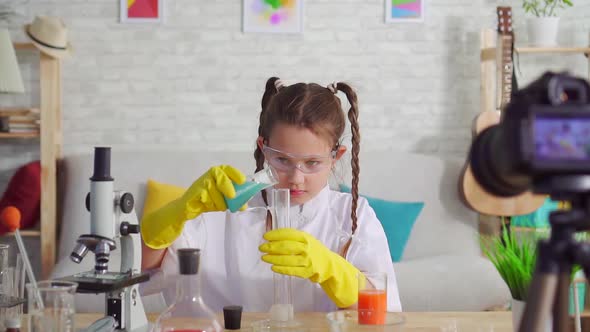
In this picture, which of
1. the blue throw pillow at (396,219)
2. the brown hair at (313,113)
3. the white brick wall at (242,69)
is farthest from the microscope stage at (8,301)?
the white brick wall at (242,69)

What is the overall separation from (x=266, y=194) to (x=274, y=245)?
1.74ft

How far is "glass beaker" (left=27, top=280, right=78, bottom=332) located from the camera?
1181 mm

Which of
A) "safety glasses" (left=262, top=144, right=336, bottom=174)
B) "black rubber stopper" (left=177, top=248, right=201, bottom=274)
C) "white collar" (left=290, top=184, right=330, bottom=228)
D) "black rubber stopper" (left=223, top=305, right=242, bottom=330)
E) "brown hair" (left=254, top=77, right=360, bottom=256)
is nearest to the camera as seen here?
"black rubber stopper" (left=177, top=248, right=201, bottom=274)

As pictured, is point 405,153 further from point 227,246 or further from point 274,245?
point 274,245

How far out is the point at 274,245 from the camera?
1597 mm

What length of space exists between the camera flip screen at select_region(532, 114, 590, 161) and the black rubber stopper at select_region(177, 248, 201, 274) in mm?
572

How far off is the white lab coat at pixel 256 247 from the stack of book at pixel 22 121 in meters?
2.21

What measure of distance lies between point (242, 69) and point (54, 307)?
3.30 m

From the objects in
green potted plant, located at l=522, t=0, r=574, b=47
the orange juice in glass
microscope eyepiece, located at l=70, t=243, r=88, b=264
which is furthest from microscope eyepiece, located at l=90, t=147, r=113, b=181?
green potted plant, located at l=522, t=0, r=574, b=47

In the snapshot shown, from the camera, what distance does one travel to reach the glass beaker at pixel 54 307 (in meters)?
1.18

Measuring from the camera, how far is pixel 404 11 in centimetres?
440

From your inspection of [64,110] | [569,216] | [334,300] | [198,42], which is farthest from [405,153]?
[569,216]

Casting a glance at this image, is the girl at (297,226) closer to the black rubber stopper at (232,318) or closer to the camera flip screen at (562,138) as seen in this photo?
the black rubber stopper at (232,318)

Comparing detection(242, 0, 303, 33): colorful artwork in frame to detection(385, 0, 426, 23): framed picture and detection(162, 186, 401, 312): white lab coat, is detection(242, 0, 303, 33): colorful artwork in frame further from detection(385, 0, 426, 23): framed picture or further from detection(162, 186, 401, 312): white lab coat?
detection(162, 186, 401, 312): white lab coat
